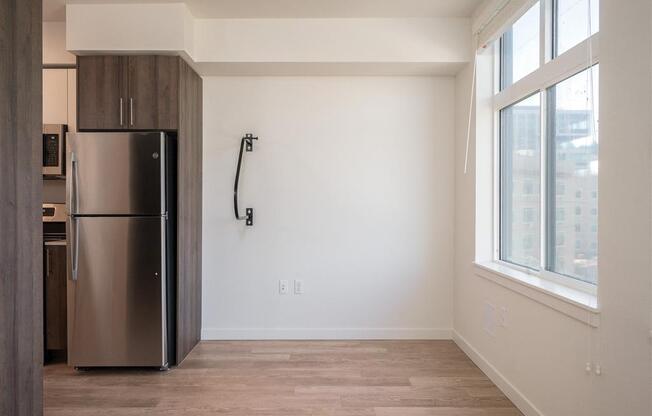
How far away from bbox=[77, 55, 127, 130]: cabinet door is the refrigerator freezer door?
0.48ft

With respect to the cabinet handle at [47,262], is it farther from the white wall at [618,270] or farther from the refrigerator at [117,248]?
the white wall at [618,270]

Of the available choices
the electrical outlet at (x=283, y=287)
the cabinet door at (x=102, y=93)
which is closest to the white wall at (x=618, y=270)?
the electrical outlet at (x=283, y=287)

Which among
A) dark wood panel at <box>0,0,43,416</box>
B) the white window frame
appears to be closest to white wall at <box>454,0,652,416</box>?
the white window frame

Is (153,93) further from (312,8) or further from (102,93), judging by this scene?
(312,8)

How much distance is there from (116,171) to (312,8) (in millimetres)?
1863

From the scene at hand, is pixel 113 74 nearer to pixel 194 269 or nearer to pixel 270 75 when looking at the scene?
pixel 270 75

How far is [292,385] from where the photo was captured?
2.76m

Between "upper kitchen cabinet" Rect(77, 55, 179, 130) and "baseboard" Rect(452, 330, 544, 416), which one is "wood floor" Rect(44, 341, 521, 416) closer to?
"baseboard" Rect(452, 330, 544, 416)

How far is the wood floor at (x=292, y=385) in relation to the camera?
246 cm

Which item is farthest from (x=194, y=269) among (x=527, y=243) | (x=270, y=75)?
(x=527, y=243)

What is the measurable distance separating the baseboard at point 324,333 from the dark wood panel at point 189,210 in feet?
0.75

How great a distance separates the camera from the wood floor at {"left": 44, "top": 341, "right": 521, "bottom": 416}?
8.07 feet

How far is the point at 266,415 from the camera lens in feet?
7.81

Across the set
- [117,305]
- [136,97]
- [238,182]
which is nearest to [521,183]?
[238,182]
